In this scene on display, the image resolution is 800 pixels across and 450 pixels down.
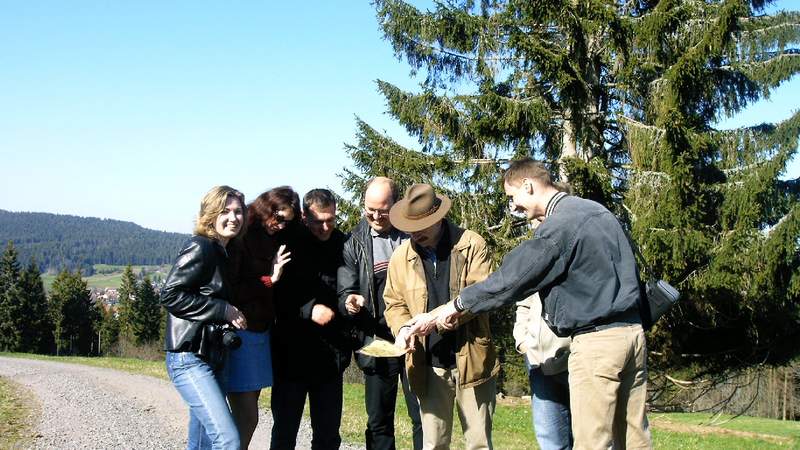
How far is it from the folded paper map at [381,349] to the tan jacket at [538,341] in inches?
30.3

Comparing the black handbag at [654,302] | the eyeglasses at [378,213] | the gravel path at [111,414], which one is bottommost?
the gravel path at [111,414]

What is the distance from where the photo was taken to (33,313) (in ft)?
190

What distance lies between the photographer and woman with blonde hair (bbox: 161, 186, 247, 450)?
4027 millimetres

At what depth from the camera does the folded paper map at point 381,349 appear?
169 inches

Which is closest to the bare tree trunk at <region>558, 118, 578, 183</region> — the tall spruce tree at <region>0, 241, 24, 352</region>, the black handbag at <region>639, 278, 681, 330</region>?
the black handbag at <region>639, 278, 681, 330</region>

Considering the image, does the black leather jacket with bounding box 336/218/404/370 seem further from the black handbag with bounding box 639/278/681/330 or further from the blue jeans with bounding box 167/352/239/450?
the black handbag with bounding box 639/278/681/330

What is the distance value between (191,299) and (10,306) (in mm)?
60439

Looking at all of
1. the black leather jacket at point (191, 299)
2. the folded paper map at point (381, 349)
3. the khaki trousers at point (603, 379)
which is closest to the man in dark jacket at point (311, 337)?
the folded paper map at point (381, 349)

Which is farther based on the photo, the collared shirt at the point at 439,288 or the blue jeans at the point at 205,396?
the collared shirt at the point at 439,288

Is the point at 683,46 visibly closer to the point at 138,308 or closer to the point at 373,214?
the point at 373,214

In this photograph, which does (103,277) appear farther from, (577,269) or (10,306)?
(577,269)

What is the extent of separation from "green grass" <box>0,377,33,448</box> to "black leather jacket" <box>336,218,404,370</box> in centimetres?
460

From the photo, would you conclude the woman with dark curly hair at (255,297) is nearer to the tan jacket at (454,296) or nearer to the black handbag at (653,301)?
the tan jacket at (454,296)

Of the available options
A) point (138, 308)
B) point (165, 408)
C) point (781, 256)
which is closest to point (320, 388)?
point (165, 408)
